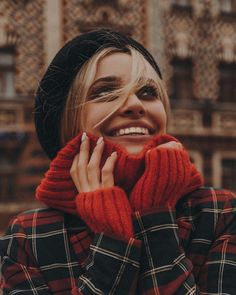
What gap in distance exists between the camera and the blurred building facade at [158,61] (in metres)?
9.93

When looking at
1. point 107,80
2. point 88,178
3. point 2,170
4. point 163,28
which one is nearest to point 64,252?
point 88,178

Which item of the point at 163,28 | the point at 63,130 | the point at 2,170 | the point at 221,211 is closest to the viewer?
the point at 221,211

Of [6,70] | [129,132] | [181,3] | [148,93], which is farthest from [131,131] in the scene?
[181,3]

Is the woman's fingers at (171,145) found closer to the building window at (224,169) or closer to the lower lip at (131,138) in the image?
the lower lip at (131,138)

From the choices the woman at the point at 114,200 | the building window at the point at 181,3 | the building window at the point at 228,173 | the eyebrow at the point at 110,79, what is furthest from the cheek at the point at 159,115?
the building window at the point at 181,3

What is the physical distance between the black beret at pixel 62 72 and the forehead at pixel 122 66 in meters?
0.04

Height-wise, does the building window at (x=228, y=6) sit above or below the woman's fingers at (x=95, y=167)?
above

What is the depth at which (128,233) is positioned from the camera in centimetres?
104

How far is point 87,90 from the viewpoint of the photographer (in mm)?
1183

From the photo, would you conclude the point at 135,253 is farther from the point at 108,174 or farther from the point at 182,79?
the point at 182,79

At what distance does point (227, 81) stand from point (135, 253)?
10.9 meters

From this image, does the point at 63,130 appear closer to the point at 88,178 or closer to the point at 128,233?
the point at 88,178

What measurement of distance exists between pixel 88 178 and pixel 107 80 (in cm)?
24

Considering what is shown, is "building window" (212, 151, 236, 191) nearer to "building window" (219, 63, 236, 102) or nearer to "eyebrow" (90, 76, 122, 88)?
"building window" (219, 63, 236, 102)
